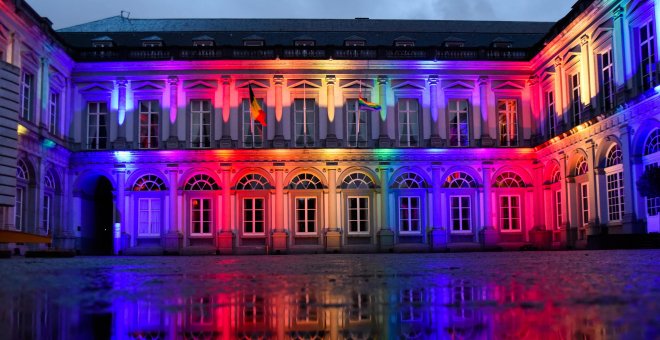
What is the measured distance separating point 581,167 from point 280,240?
12286mm

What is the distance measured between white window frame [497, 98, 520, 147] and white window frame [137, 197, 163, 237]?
48.9 ft

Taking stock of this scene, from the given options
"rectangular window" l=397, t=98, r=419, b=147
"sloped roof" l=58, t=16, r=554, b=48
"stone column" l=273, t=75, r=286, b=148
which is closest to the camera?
"stone column" l=273, t=75, r=286, b=148

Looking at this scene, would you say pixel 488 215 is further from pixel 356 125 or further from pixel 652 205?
pixel 652 205

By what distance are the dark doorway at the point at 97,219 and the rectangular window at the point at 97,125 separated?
1727mm

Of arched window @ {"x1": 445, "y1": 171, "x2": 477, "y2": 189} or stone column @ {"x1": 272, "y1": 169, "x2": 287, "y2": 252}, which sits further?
arched window @ {"x1": 445, "y1": 171, "x2": 477, "y2": 189}

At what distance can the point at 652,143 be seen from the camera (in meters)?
20.6

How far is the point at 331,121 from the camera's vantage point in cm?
2966

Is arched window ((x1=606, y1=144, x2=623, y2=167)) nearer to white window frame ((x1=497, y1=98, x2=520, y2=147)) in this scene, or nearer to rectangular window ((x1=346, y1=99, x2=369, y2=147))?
white window frame ((x1=497, y1=98, x2=520, y2=147))

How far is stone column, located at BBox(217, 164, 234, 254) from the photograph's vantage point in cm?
2898

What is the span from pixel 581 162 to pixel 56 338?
84.6 feet

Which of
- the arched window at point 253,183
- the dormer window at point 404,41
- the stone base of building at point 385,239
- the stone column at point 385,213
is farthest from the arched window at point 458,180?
the arched window at point 253,183

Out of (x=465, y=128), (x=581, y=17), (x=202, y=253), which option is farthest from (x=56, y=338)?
Answer: (x=465, y=128)

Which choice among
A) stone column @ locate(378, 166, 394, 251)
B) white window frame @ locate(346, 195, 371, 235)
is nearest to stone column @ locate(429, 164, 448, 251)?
stone column @ locate(378, 166, 394, 251)

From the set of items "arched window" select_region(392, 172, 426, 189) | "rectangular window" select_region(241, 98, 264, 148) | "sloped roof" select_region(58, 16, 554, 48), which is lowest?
"arched window" select_region(392, 172, 426, 189)
